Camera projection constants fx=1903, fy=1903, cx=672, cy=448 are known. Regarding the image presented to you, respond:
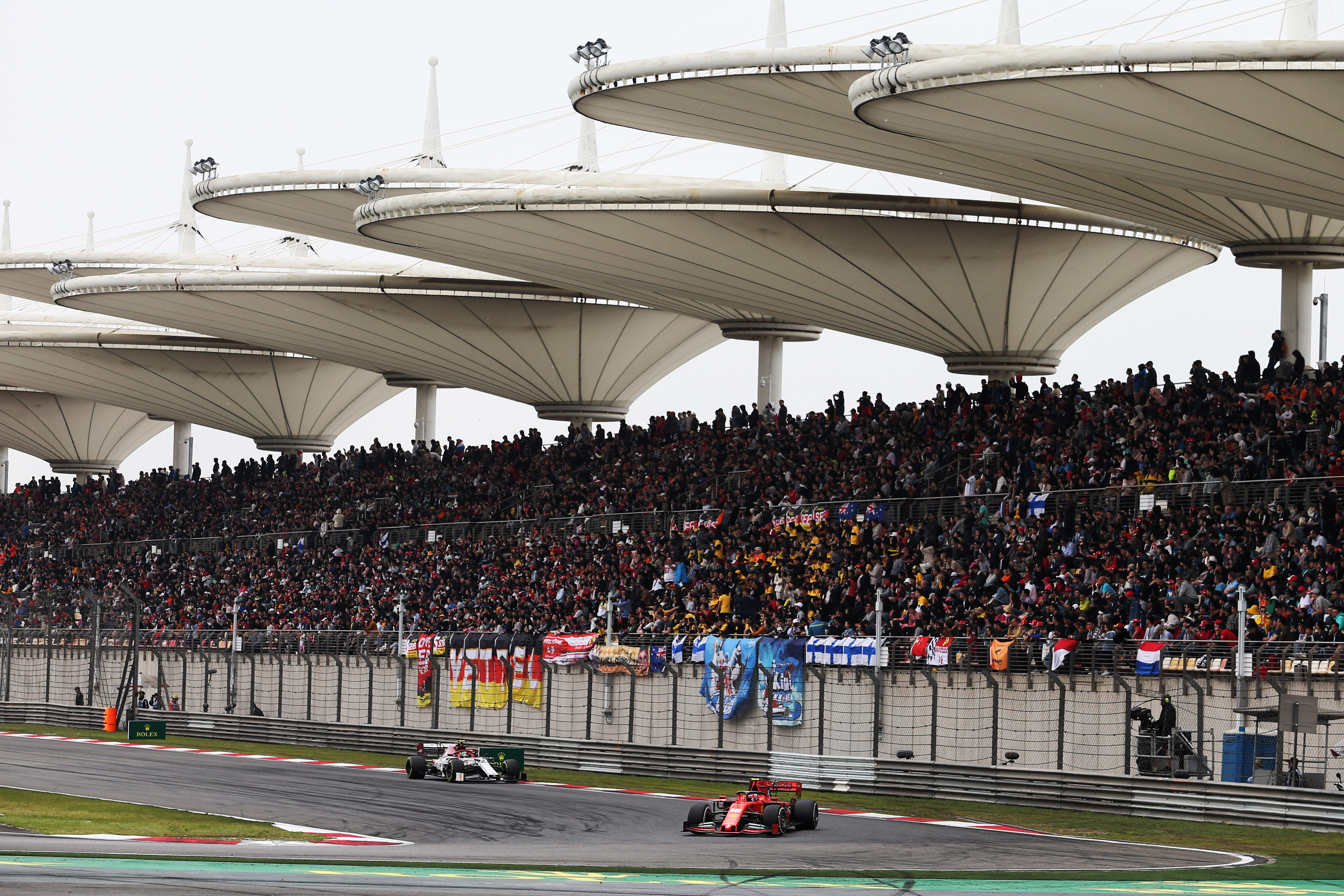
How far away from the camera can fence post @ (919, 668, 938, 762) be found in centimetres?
2330

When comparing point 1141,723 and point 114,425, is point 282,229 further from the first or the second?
point 114,425

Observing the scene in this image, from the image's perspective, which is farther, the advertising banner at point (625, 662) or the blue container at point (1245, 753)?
the advertising banner at point (625, 662)

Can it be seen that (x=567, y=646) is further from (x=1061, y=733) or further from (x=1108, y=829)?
(x=1108, y=829)

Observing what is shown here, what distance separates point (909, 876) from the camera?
1474 cm

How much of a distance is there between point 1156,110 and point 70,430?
59673 mm

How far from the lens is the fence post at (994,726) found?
73.4 feet

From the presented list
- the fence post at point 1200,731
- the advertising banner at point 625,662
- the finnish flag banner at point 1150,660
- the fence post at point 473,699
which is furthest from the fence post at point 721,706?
the fence post at point 1200,731

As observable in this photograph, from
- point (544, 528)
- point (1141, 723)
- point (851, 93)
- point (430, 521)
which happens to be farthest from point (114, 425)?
point (1141, 723)

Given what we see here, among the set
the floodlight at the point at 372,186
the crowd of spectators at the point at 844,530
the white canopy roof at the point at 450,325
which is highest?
the floodlight at the point at 372,186

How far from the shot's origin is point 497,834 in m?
18.9

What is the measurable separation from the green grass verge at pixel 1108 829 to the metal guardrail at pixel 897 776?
0.12 meters

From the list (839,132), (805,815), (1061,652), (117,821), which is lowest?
(117,821)

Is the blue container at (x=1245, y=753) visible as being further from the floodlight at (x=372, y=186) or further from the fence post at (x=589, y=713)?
the floodlight at (x=372, y=186)

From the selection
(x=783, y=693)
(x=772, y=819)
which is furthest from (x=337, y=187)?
(x=772, y=819)
